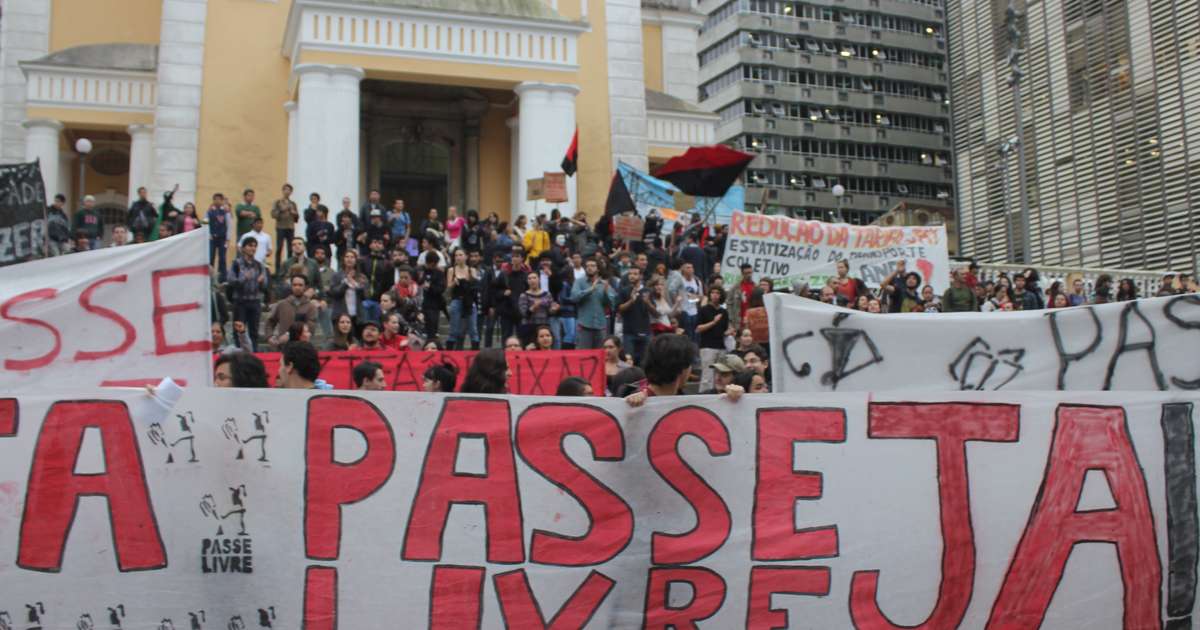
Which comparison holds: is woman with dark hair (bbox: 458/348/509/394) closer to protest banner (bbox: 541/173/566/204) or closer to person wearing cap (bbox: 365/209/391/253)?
person wearing cap (bbox: 365/209/391/253)

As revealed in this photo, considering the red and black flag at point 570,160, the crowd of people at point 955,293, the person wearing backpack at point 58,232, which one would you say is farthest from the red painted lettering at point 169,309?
the red and black flag at point 570,160

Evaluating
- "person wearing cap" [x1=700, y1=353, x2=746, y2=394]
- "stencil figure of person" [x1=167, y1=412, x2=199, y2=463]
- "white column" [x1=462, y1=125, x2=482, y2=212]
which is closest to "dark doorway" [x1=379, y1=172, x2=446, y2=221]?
"white column" [x1=462, y1=125, x2=482, y2=212]

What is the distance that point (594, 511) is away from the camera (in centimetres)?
606

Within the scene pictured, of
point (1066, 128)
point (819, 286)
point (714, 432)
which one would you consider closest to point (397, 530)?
point (714, 432)

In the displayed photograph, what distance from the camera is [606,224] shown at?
22422mm

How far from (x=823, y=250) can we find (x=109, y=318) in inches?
590

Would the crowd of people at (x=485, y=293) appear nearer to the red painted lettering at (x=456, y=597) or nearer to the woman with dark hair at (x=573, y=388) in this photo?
the woman with dark hair at (x=573, y=388)

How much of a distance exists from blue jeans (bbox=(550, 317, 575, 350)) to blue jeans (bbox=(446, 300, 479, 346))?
118 cm

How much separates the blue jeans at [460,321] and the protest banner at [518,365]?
3.19 meters

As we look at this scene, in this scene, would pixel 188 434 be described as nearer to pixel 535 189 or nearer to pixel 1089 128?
pixel 535 189

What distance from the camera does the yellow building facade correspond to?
79.0 ft

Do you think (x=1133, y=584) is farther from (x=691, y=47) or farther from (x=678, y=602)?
(x=691, y=47)

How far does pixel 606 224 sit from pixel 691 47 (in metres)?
15.9

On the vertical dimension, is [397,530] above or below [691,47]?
below
